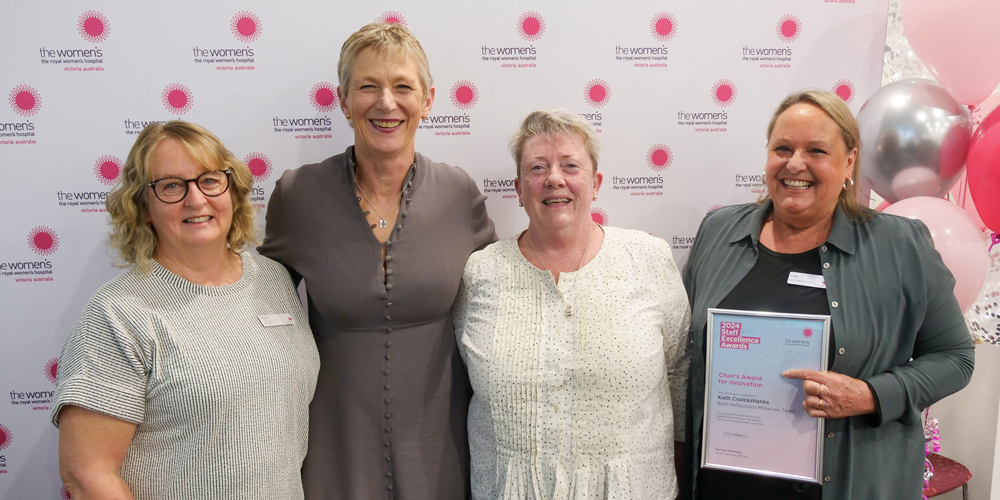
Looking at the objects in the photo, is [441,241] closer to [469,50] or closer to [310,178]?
[310,178]

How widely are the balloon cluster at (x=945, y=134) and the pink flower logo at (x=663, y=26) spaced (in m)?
0.85

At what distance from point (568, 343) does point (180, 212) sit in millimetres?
1215

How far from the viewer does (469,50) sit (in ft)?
8.19

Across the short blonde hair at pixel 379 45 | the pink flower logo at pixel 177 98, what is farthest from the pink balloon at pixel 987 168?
the pink flower logo at pixel 177 98

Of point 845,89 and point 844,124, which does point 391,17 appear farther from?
point 845,89

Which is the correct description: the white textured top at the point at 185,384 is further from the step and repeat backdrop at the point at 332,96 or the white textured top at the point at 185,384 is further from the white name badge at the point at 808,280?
the white name badge at the point at 808,280

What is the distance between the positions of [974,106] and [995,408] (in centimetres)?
159

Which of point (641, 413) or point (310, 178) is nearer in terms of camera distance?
point (641, 413)

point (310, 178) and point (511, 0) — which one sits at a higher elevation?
point (511, 0)

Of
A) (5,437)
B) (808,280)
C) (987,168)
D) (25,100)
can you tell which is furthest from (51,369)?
(987,168)

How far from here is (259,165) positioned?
248 cm

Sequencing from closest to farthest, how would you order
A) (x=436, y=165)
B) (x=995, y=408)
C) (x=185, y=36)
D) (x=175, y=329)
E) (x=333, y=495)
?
(x=175, y=329) < (x=333, y=495) < (x=436, y=165) < (x=185, y=36) < (x=995, y=408)

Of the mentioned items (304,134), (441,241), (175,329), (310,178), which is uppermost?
(304,134)

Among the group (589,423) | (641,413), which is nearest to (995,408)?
(641,413)
